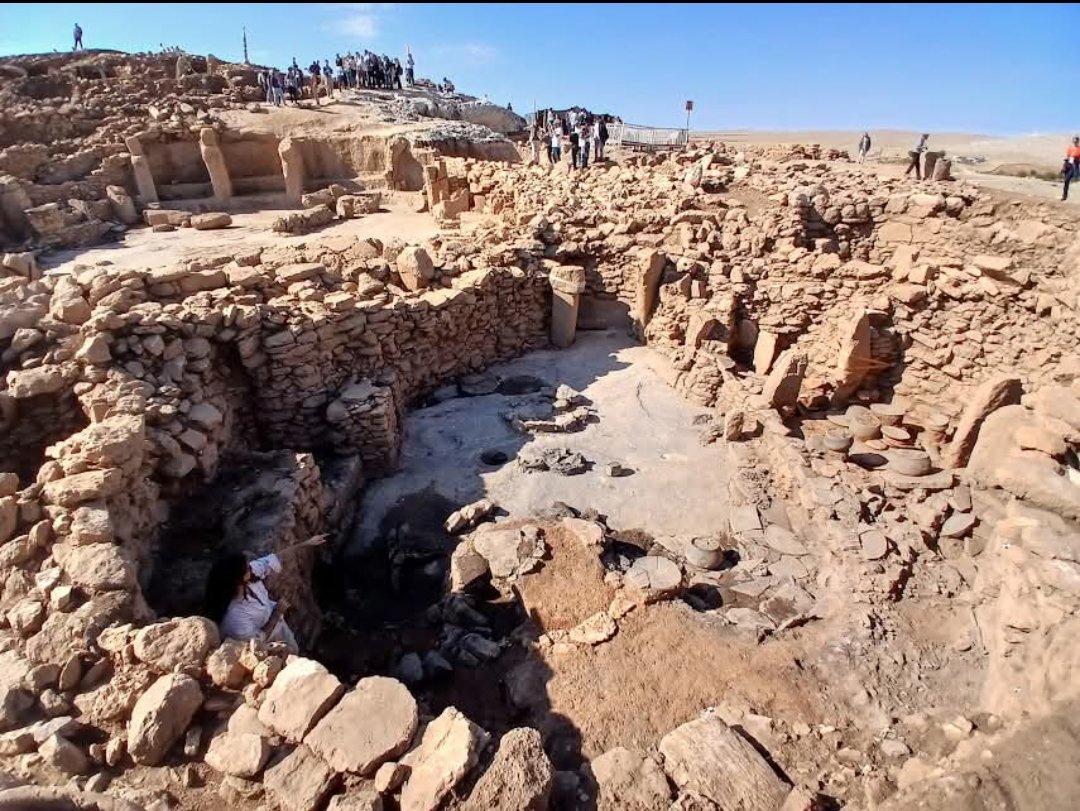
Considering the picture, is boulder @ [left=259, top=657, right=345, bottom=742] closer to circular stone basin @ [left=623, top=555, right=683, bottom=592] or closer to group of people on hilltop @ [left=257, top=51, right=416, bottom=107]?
circular stone basin @ [left=623, top=555, right=683, bottom=592]

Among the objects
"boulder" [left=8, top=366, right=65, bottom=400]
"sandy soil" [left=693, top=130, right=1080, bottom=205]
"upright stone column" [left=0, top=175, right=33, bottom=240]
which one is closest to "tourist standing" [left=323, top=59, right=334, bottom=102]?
"upright stone column" [left=0, top=175, right=33, bottom=240]

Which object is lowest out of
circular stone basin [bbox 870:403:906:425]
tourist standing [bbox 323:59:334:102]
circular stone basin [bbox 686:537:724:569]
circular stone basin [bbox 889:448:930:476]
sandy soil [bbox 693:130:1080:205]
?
circular stone basin [bbox 686:537:724:569]

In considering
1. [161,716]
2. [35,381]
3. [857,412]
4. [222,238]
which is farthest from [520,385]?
[222,238]

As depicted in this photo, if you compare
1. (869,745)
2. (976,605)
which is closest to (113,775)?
(869,745)

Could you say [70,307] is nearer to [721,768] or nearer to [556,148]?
[721,768]

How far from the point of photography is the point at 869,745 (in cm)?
432

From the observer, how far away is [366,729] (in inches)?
136

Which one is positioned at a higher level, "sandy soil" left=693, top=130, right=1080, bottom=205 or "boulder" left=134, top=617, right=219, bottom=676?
"sandy soil" left=693, top=130, right=1080, bottom=205

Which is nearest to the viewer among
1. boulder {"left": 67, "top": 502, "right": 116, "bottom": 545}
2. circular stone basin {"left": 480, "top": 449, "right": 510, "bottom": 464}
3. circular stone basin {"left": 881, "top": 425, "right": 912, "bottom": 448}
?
boulder {"left": 67, "top": 502, "right": 116, "bottom": 545}

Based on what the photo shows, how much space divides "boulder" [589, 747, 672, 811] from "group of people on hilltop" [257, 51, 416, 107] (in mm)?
24409

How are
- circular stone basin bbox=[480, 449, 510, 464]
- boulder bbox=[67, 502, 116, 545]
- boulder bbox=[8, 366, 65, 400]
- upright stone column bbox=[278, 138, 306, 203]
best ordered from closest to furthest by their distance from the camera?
boulder bbox=[67, 502, 116, 545] < boulder bbox=[8, 366, 65, 400] < circular stone basin bbox=[480, 449, 510, 464] < upright stone column bbox=[278, 138, 306, 203]

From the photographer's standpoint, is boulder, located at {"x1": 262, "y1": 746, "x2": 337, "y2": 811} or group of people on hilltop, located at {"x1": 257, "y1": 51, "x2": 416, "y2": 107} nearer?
boulder, located at {"x1": 262, "y1": 746, "x2": 337, "y2": 811}

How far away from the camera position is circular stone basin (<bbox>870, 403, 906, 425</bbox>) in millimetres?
8461

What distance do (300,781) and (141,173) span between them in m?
20.4
